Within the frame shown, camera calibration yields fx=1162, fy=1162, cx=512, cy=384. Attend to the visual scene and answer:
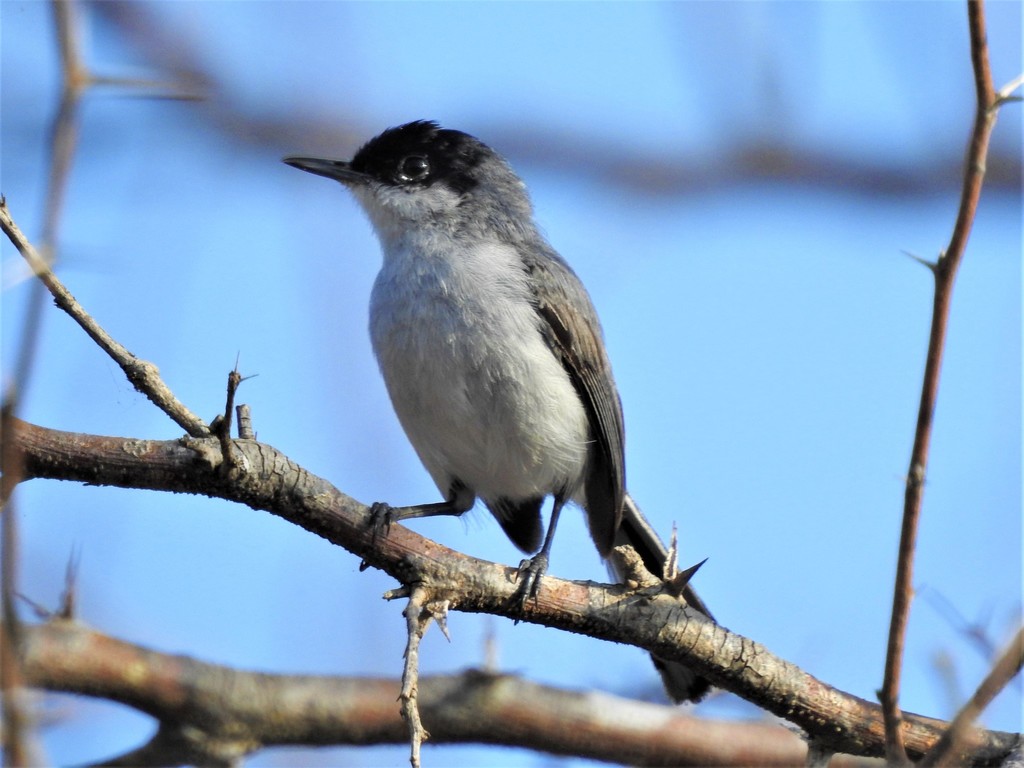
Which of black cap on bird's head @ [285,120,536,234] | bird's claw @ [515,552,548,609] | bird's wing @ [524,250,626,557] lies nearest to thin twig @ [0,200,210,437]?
bird's claw @ [515,552,548,609]

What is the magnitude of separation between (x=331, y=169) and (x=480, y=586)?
2841 mm

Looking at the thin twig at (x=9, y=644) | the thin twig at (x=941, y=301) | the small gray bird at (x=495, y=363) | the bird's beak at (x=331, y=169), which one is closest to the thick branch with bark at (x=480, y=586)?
the small gray bird at (x=495, y=363)

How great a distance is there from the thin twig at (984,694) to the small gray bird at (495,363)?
2.32 metres

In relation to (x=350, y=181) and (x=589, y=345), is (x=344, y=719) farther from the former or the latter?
(x=350, y=181)

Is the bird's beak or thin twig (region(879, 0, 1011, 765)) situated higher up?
the bird's beak

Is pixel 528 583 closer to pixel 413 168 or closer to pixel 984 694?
pixel 984 694

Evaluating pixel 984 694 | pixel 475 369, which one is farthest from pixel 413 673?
pixel 475 369

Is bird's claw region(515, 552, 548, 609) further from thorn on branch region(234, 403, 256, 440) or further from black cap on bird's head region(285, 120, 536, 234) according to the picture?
black cap on bird's head region(285, 120, 536, 234)

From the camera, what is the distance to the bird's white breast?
14.5 feet

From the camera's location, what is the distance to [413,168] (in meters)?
5.44

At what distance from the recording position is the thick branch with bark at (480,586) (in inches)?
108

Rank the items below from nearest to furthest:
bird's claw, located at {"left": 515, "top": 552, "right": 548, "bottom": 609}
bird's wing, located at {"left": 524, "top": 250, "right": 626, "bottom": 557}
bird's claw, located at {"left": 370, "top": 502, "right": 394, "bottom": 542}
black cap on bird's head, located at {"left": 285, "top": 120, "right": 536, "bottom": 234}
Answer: bird's claw, located at {"left": 370, "top": 502, "right": 394, "bottom": 542}, bird's claw, located at {"left": 515, "top": 552, "right": 548, "bottom": 609}, bird's wing, located at {"left": 524, "top": 250, "right": 626, "bottom": 557}, black cap on bird's head, located at {"left": 285, "top": 120, "right": 536, "bottom": 234}

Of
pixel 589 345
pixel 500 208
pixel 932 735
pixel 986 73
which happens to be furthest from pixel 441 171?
pixel 986 73

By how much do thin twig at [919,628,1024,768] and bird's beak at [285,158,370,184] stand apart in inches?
167
